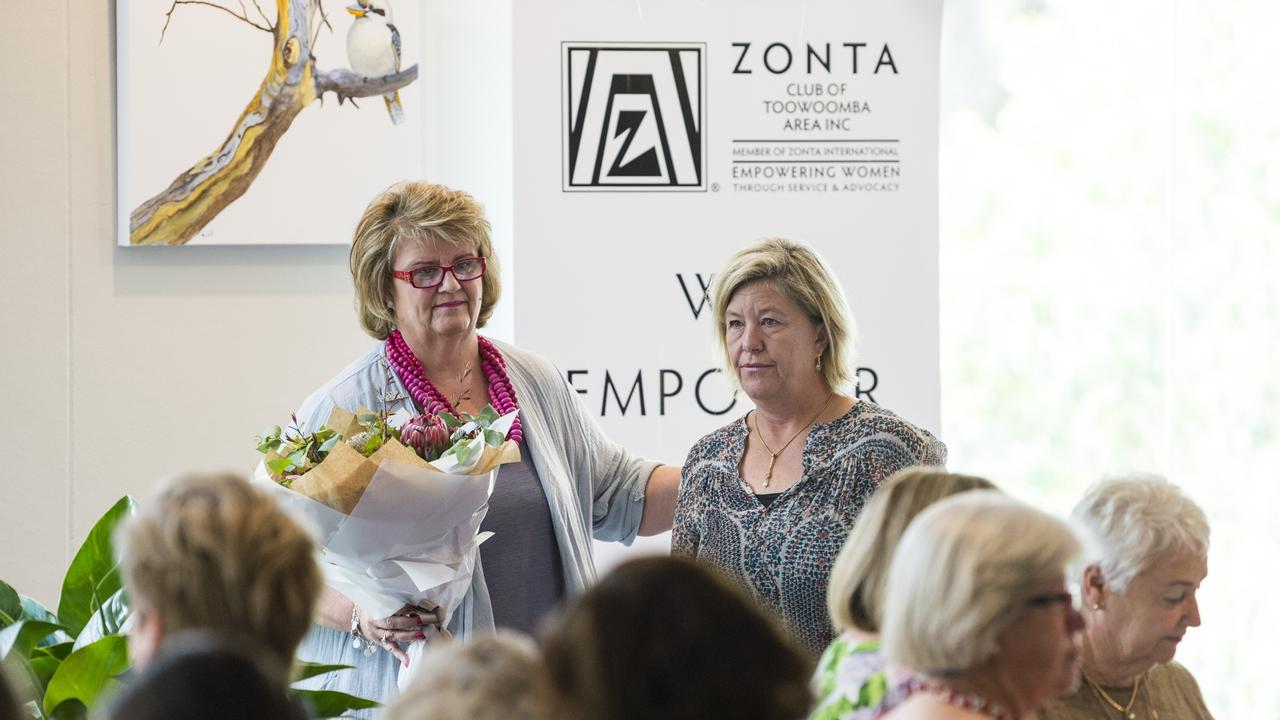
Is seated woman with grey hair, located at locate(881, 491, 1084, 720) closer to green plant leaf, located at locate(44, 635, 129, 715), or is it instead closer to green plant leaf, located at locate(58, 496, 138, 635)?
green plant leaf, located at locate(44, 635, 129, 715)

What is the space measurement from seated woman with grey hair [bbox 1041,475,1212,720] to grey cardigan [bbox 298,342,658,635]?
1047 millimetres

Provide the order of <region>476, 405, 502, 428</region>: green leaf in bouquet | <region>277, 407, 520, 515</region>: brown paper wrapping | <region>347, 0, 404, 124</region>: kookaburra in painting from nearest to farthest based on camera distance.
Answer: <region>277, 407, 520, 515</region>: brown paper wrapping < <region>476, 405, 502, 428</region>: green leaf in bouquet < <region>347, 0, 404, 124</region>: kookaburra in painting

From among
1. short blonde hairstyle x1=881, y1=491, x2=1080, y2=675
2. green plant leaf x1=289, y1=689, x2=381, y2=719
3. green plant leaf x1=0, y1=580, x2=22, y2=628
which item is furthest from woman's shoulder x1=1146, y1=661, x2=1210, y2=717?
green plant leaf x1=0, y1=580, x2=22, y2=628

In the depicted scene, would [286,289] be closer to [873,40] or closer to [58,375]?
[58,375]

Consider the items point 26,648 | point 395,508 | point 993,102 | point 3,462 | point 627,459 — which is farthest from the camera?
point 993,102

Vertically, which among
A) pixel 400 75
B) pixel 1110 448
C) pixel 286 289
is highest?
pixel 400 75

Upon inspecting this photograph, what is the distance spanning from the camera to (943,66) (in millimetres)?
5113

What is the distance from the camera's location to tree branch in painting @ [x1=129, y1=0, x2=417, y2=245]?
14.2ft

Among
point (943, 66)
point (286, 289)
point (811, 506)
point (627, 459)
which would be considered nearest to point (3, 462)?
point (286, 289)

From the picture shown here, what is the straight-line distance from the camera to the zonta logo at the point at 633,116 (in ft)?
13.8

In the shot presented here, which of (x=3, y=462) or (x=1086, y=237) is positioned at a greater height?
(x=1086, y=237)

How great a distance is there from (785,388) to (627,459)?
53cm

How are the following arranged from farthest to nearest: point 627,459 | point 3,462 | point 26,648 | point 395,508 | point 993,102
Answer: point 993,102, point 3,462, point 627,459, point 395,508, point 26,648

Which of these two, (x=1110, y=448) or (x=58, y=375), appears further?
(x=1110, y=448)
